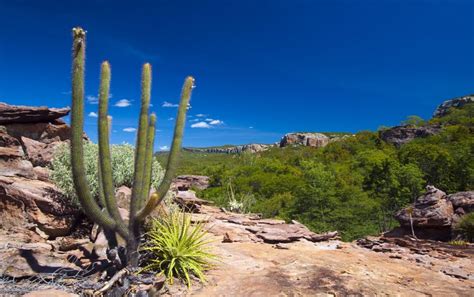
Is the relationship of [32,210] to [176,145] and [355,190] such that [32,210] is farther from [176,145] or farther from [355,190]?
[355,190]

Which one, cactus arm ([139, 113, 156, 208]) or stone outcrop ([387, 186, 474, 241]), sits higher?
cactus arm ([139, 113, 156, 208])

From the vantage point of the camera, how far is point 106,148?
204 inches

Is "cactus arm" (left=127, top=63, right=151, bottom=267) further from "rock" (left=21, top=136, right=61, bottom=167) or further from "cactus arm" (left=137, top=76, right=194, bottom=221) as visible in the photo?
"rock" (left=21, top=136, right=61, bottom=167)

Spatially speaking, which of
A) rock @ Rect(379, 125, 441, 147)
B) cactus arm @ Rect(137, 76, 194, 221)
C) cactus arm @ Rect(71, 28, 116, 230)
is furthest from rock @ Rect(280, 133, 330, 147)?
cactus arm @ Rect(71, 28, 116, 230)

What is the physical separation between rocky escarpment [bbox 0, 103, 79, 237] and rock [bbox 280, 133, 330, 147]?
102 m

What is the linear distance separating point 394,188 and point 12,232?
79.0ft

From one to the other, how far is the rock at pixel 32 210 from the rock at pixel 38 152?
3444 millimetres

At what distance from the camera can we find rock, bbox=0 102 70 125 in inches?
459

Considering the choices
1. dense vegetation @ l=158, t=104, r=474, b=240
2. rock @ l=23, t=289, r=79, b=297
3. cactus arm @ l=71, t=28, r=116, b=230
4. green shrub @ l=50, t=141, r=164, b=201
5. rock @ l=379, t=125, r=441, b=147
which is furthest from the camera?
rock @ l=379, t=125, r=441, b=147

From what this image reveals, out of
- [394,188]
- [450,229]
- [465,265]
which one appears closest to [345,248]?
[465,265]

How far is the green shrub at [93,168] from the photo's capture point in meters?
7.88

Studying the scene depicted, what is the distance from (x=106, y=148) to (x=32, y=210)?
3.43 metres

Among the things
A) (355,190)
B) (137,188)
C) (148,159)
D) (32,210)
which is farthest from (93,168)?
(355,190)

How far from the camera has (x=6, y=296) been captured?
427 centimetres
